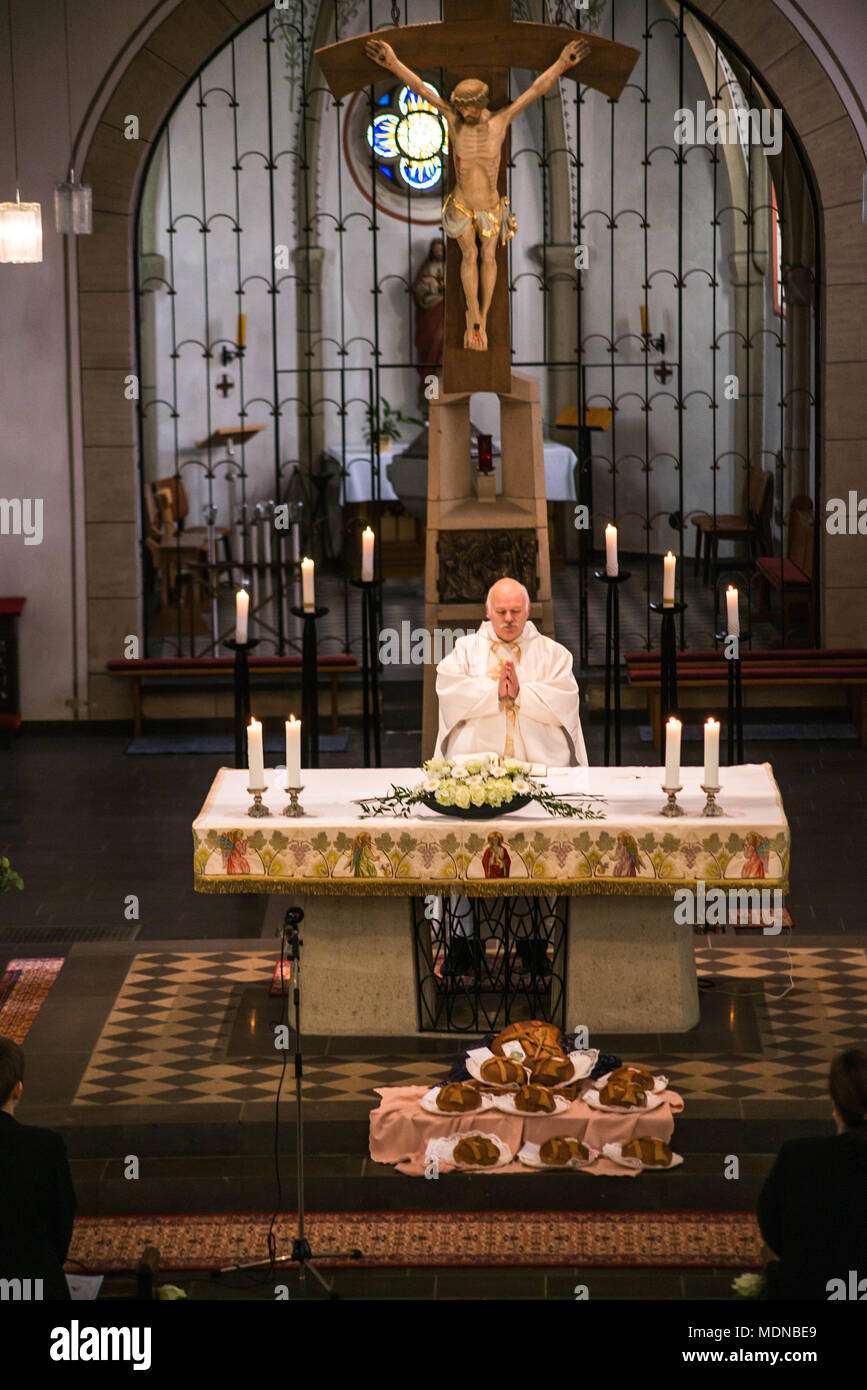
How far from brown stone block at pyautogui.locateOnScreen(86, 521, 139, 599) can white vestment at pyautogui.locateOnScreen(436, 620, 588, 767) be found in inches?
216

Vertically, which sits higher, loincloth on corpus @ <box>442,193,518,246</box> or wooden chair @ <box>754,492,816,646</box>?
loincloth on corpus @ <box>442,193,518,246</box>

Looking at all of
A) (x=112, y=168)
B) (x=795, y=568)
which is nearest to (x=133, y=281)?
(x=112, y=168)

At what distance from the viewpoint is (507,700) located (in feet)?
26.3

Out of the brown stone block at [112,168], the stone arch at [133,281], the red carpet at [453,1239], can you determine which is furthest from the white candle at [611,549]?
the brown stone block at [112,168]

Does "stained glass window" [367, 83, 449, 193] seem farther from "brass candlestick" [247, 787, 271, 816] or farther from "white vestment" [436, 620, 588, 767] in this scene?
"brass candlestick" [247, 787, 271, 816]

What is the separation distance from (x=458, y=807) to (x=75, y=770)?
5.76 meters

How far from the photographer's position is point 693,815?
23.0ft

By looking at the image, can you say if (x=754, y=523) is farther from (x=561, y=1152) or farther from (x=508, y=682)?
(x=561, y=1152)

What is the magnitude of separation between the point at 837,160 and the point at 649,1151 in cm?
845

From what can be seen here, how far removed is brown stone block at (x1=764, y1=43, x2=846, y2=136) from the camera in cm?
1256

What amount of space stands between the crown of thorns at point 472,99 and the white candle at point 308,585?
7.32 feet

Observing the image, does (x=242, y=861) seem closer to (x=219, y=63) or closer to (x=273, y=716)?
(x=273, y=716)

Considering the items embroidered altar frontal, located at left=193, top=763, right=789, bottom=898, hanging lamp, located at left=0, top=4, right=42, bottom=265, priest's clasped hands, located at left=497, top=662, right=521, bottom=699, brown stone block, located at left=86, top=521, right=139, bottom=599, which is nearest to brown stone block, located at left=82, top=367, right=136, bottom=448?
brown stone block, located at left=86, top=521, right=139, bottom=599

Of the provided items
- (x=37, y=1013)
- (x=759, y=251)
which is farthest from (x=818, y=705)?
(x=37, y=1013)
